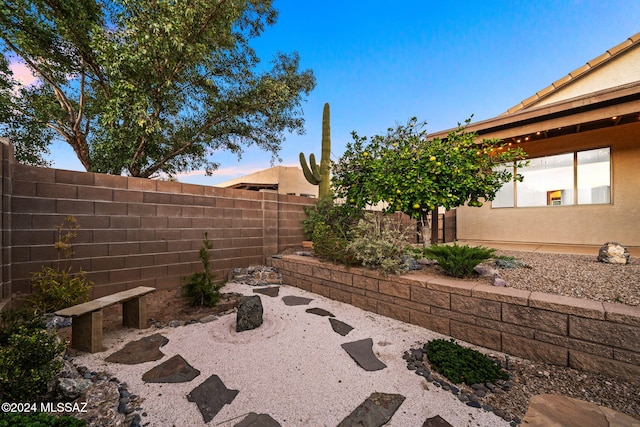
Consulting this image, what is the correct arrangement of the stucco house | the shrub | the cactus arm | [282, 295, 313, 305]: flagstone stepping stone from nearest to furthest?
the shrub → [282, 295, 313, 305]: flagstone stepping stone → the stucco house → the cactus arm

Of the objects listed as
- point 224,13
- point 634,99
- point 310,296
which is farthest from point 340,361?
point 224,13

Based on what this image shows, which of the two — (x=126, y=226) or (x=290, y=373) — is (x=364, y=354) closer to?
(x=290, y=373)

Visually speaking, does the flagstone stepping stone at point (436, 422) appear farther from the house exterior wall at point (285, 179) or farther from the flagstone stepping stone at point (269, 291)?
the house exterior wall at point (285, 179)

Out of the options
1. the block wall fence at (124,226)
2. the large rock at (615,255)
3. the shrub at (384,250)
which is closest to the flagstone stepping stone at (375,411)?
the shrub at (384,250)

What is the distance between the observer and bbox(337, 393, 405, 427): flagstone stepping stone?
1600 millimetres

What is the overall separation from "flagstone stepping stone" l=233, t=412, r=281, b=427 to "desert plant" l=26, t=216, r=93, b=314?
7.84 ft

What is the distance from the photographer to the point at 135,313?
9.30 ft

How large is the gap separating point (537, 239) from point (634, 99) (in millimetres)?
3191

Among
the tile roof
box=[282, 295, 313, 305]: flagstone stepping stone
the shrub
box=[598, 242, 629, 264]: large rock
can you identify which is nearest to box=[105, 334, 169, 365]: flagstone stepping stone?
box=[282, 295, 313, 305]: flagstone stepping stone

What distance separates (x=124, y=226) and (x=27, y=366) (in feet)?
7.48

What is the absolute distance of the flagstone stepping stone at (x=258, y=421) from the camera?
1.58 metres

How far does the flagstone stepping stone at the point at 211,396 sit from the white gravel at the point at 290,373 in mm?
39

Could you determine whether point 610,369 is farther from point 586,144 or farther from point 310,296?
point 586,144

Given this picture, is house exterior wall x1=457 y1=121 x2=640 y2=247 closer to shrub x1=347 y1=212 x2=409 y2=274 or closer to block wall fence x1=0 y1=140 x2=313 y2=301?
shrub x1=347 y1=212 x2=409 y2=274
